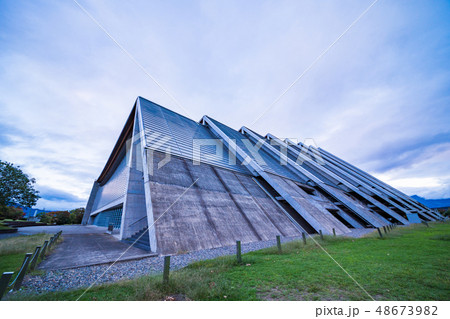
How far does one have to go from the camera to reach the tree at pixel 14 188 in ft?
59.4

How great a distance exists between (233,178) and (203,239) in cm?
828

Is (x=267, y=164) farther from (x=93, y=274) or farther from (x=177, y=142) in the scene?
(x=93, y=274)

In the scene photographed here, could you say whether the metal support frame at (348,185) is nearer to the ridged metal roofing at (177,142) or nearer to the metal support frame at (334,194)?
the metal support frame at (334,194)

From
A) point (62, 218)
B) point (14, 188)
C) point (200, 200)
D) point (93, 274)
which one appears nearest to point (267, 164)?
point (200, 200)

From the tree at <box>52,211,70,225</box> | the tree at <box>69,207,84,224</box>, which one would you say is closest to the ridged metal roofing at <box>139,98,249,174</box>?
the tree at <box>52,211,70,225</box>

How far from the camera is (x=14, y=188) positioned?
1858 centimetres

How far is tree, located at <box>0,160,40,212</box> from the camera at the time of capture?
18.1 m

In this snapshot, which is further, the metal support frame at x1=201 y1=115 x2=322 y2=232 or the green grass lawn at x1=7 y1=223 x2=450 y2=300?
the metal support frame at x1=201 y1=115 x2=322 y2=232

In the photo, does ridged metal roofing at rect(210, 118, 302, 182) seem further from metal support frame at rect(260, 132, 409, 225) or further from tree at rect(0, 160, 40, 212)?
tree at rect(0, 160, 40, 212)

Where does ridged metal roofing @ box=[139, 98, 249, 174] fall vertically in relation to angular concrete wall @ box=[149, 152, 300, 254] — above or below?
above

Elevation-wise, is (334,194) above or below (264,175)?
below

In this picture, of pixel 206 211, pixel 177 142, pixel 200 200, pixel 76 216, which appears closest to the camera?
pixel 206 211
